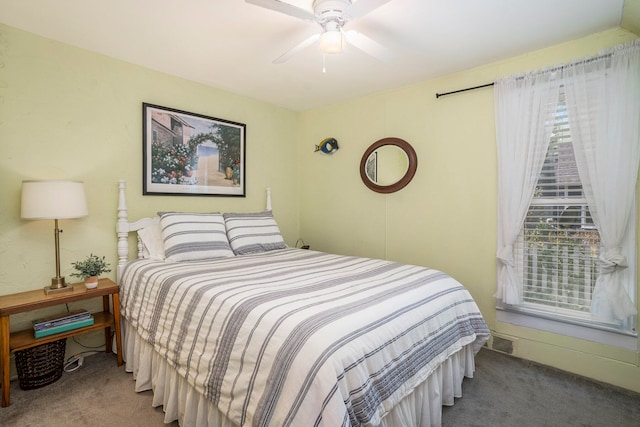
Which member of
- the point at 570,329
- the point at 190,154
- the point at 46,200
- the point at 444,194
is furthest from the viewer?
the point at 190,154

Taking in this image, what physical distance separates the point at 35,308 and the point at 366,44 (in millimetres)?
2627

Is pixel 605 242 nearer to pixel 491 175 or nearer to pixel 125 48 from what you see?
pixel 491 175

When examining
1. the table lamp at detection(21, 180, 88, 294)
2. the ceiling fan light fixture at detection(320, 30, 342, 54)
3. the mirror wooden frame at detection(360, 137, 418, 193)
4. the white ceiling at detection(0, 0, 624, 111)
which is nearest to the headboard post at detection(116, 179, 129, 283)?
the table lamp at detection(21, 180, 88, 294)

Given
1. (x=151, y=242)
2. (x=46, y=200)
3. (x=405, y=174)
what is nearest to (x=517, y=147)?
(x=405, y=174)

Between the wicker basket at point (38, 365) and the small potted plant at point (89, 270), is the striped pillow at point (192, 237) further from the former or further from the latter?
the wicker basket at point (38, 365)

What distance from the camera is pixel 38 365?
1.99 metres

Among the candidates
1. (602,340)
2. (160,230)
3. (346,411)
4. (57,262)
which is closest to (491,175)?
(602,340)

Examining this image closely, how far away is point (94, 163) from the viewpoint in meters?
2.45

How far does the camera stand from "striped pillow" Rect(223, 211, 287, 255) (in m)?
2.83

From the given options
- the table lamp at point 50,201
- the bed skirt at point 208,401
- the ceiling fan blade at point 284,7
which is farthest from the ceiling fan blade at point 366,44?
the table lamp at point 50,201

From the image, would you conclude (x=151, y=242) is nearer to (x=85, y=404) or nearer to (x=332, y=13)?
(x=85, y=404)

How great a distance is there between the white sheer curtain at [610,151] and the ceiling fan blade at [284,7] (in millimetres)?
1923

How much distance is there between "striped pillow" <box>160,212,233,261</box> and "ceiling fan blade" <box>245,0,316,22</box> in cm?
178

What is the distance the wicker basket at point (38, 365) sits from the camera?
Result: 1959mm
